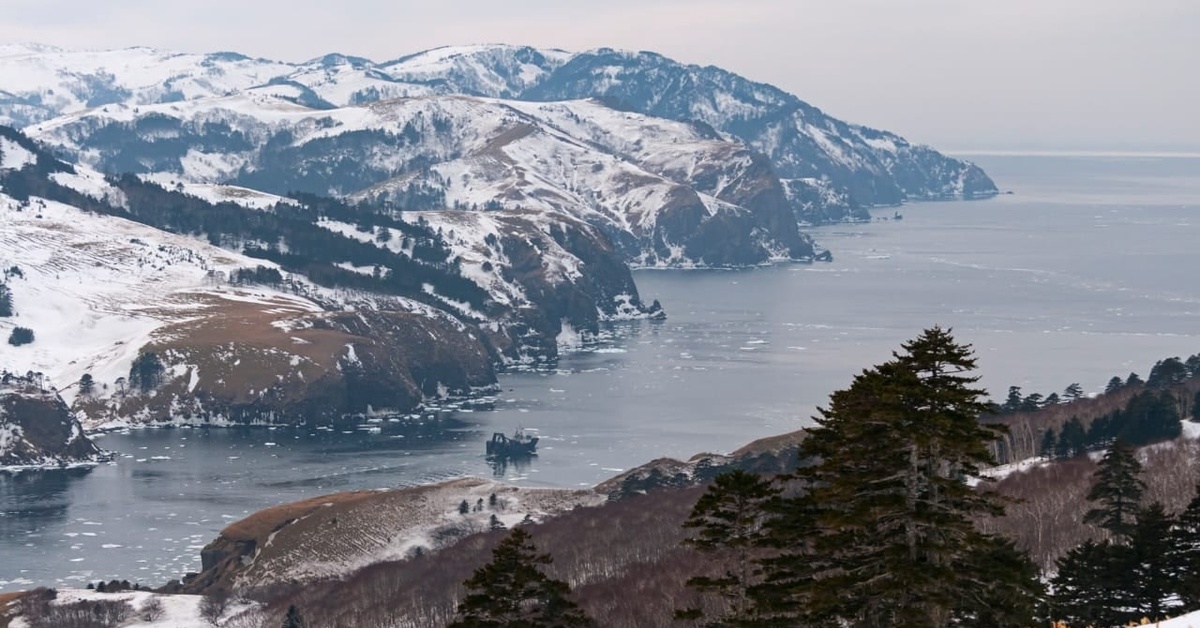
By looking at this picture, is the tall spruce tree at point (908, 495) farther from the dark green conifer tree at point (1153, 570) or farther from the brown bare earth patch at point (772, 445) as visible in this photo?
the brown bare earth patch at point (772, 445)

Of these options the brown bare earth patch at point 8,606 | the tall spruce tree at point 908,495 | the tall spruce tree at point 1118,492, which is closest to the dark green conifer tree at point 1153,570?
the tall spruce tree at point 908,495

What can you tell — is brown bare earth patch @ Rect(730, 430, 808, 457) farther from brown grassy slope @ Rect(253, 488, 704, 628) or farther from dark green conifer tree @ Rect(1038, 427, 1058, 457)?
dark green conifer tree @ Rect(1038, 427, 1058, 457)

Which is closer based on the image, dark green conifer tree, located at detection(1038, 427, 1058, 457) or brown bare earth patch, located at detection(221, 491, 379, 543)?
dark green conifer tree, located at detection(1038, 427, 1058, 457)

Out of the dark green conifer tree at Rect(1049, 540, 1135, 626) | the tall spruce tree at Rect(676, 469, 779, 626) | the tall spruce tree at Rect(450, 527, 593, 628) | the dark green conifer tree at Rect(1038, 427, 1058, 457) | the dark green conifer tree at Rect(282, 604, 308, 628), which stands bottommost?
the dark green conifer tree at Rect(282, 604, 308, 628)

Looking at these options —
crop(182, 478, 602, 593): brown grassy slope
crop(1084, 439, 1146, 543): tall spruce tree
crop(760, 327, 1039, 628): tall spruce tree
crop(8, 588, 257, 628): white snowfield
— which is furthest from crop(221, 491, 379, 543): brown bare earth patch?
crop(760, 327, 1039, 628): tall spruce tree

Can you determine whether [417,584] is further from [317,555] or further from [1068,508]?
[1068,508]

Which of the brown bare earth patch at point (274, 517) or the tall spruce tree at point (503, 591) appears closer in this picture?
the tall spruce tree at point (503, 591)

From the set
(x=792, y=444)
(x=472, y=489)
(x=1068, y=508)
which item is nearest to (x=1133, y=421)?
→ (x=1068, y=508)

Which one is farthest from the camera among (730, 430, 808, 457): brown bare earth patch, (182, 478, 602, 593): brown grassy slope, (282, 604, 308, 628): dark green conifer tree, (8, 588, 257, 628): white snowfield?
(730, 430, 808, 457): brown bare earth patch

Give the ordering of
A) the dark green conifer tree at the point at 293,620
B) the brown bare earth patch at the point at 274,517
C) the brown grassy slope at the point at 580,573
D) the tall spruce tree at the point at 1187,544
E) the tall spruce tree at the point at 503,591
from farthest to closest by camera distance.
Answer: the brown bare earth patch at the point at 274,517 < the dark green conifer tree at the point at 293,620 < the brown grassy slope at the point at 580,573 < the tall spruce tree at the point at 1187,544 < the tall spruce tree at the point at 503,591
